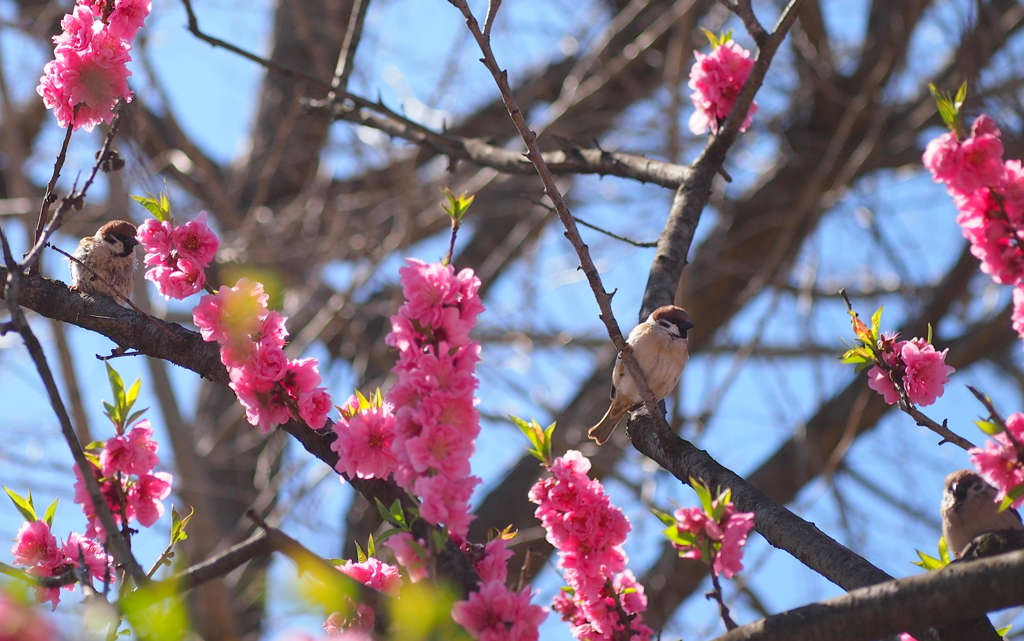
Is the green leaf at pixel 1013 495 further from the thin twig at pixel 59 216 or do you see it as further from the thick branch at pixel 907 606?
the thin twig at pixel 59 216

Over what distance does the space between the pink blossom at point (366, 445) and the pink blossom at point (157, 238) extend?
29.3 inches

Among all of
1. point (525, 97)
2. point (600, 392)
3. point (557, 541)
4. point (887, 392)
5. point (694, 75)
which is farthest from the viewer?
point (525, 97)

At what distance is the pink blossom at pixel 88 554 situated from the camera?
2104mm

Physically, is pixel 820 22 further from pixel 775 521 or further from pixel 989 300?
pixel 775 521

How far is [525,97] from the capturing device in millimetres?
7277

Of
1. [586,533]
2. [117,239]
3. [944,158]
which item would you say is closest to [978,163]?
[944,158]

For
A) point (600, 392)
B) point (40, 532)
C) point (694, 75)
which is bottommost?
point (40, 532)

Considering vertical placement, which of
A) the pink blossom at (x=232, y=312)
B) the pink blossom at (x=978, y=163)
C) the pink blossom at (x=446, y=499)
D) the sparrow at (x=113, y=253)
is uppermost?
the sparrow at (x=113, y=253)

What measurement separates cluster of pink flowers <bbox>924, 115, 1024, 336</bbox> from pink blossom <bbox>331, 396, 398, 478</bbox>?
131 cm

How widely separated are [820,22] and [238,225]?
4.32 meters

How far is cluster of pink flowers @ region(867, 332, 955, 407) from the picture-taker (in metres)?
2.16

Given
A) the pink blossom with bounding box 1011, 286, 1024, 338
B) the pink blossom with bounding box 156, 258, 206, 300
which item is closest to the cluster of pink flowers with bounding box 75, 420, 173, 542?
the pink blossom with bounding box 156, 258, 206, 300

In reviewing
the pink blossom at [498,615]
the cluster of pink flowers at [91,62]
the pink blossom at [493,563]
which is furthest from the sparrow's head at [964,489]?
the cluster of pink flowers at [91,62]

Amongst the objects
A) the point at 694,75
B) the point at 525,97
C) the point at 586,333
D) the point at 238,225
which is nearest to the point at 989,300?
the point at 586,333
